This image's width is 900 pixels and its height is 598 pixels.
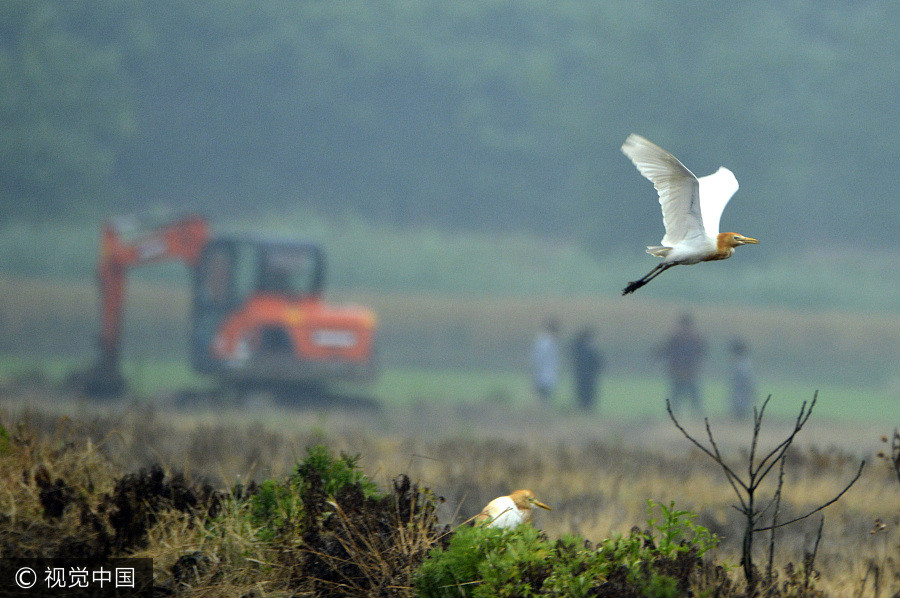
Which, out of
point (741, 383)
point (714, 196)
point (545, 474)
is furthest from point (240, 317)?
point (714, 196)

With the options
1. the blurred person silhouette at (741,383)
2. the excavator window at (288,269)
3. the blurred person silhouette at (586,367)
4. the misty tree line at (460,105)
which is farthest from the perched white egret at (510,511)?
the misty tree line at (460,105)

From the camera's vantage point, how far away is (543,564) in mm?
4754

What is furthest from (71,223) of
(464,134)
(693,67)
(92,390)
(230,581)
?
(230,581)

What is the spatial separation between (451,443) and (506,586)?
25.0ft

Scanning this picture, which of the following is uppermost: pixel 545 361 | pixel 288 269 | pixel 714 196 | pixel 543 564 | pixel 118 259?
pixel 714 196

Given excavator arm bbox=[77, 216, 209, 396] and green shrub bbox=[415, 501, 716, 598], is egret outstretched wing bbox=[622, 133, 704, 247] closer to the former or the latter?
green shrub bbox=[415, 501, 716, 598]

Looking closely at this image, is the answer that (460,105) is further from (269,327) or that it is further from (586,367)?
(269,327)

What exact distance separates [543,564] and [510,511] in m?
0.52

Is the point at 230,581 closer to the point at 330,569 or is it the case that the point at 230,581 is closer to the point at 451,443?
the point at 330,569

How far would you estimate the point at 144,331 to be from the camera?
4909cm

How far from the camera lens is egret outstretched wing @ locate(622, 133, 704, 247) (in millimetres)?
4570

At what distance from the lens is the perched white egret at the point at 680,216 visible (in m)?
4.41
